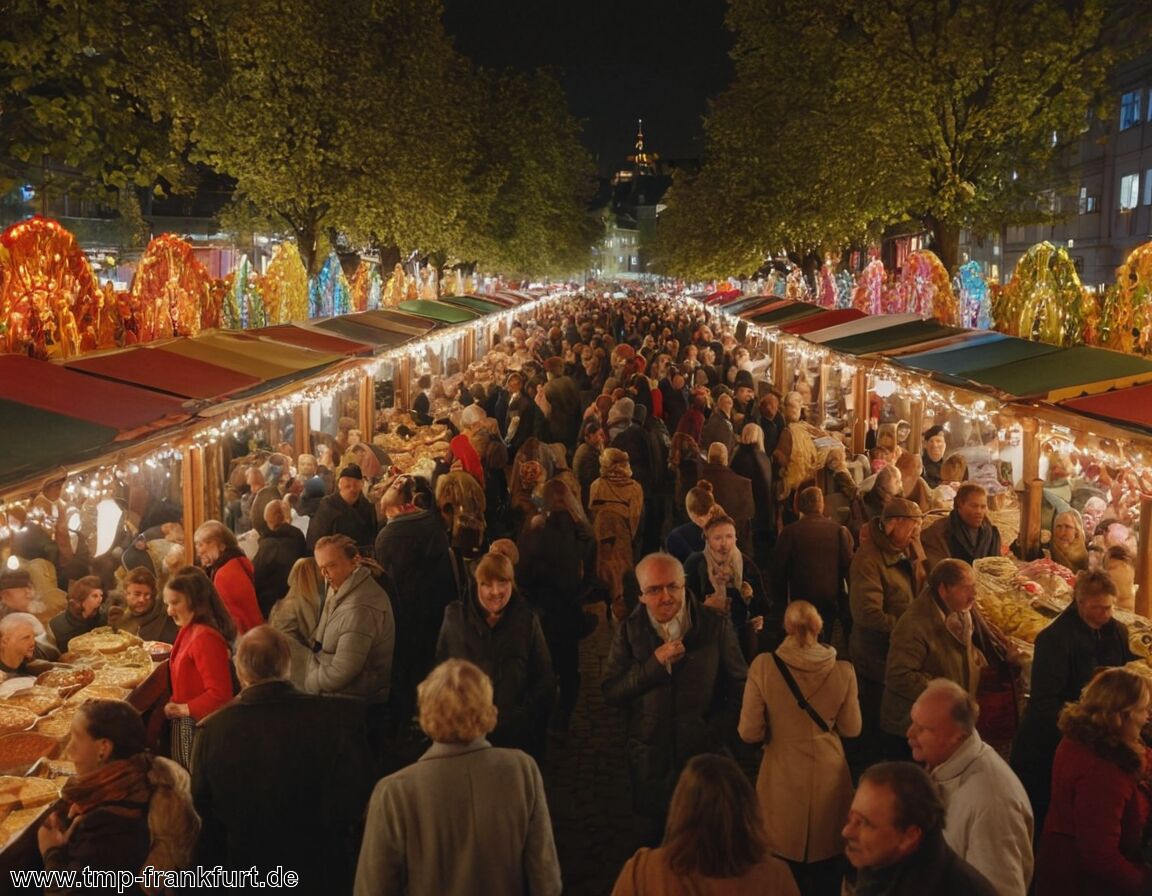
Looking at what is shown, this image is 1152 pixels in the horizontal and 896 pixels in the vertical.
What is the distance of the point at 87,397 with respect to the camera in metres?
7.46

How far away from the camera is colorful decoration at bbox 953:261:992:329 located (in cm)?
1355

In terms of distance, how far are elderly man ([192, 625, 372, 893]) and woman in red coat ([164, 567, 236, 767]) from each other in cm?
125

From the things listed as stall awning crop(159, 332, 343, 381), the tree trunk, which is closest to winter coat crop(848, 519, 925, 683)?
stall awning crop(159, 332, 343, 381)

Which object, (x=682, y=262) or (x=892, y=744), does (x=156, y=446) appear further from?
(x=682, y=262)

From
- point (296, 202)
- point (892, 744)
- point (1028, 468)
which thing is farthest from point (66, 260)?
point (296, 202)

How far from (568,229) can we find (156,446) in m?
51.8

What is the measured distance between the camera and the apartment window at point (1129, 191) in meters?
39.4

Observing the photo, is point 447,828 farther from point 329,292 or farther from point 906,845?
point 329,292

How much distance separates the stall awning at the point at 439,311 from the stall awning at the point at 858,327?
729 cm

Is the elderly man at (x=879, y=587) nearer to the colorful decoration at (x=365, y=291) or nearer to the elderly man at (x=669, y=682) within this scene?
the elderly man at (x=669, y=682)

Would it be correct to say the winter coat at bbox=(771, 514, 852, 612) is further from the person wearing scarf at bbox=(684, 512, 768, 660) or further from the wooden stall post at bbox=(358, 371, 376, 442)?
the wooden stall post at bbox=(358, 371, 376, 442)

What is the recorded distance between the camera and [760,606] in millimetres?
7254

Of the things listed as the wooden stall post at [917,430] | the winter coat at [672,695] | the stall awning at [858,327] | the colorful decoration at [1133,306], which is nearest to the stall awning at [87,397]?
the winter coat at [672,695]

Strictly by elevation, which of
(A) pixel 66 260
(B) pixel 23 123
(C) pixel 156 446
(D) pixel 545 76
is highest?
(D) pixel 545 76
